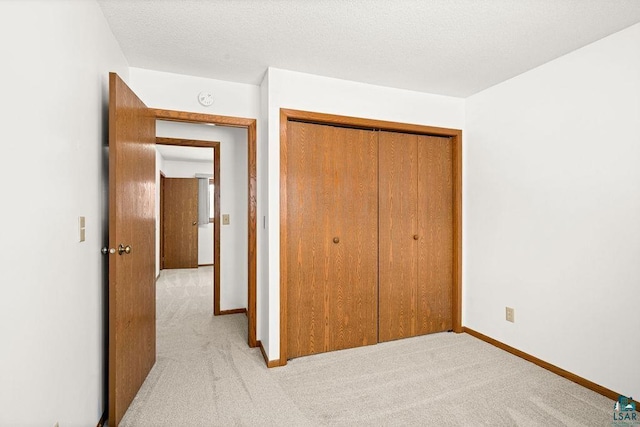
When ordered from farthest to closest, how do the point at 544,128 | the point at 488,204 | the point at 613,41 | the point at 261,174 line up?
the point at 488,204 → the point at 261,174 → the point at 544,128 → the point at 613,41

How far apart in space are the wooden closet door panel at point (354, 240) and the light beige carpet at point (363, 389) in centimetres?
22

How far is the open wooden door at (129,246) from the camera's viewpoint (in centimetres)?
172

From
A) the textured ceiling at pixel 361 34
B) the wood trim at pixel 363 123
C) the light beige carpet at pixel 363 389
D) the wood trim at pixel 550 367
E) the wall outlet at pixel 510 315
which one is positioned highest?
the textured ceiling at pixel 361 34

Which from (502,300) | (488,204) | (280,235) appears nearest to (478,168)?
(488,204)

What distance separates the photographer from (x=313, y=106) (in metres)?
2.62

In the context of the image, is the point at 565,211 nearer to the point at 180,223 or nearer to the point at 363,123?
the point at 363,123

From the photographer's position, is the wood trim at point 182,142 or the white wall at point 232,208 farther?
the white wall at point 232,208

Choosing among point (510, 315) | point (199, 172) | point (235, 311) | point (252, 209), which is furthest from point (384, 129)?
point (199, 172)

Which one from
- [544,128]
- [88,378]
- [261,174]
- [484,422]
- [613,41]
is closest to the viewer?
[88,378]

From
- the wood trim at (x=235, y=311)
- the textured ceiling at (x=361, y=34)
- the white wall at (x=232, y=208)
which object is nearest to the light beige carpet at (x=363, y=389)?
the wood trim at (x=235, y=311)

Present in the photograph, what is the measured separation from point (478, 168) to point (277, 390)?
2.60 metres

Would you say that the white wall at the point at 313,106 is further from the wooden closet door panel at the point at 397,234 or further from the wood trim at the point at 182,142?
the wood trim at the point at 182,142

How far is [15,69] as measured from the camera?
3.30 feet

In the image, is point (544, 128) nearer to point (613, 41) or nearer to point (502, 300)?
point (613, 41)
